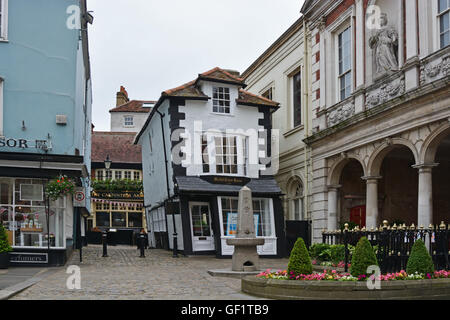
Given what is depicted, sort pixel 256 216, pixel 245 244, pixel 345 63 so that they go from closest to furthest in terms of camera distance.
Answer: pixel 245 244
pixel 345 63
pixel 256 216

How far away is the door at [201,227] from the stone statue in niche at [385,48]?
889cm

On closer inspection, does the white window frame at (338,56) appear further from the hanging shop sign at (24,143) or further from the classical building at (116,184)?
the classical building at (116,184)

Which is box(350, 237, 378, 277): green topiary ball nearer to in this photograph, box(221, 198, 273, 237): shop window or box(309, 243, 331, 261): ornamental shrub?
box(309, 243, 331, 261): ornamental shrub

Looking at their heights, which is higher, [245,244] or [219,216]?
[219,216]

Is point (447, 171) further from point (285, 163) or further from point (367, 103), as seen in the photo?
point (285, 163)

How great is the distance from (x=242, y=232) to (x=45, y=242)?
6648mm

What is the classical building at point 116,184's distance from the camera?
4500 centimetres

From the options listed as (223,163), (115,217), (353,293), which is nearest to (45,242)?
(223,163)

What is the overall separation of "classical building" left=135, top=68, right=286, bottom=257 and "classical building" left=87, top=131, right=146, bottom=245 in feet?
67.8

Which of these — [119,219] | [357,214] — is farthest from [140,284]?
[119,219]

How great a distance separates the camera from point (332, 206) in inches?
863

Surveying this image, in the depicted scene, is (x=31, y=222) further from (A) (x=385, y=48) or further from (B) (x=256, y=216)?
(A) (x=385, y=48)

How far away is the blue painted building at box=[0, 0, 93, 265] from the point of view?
58.4 feet

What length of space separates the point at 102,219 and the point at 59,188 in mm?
30257
